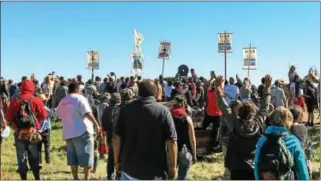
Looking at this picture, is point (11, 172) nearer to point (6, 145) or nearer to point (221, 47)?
point (6, 145)

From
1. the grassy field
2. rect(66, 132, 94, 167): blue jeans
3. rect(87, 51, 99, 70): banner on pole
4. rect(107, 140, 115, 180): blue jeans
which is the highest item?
rect(87, 51, 99, 70): banner on pole

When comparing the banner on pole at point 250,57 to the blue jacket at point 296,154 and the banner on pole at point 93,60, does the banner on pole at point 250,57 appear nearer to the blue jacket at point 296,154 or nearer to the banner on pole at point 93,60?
the banner on pole at point 93,60

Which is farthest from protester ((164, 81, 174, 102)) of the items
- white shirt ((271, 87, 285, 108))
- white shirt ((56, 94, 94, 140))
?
Answer: white shirt ((56, 94, 94, 140))

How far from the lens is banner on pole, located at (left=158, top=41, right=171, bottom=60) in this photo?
23.1 m

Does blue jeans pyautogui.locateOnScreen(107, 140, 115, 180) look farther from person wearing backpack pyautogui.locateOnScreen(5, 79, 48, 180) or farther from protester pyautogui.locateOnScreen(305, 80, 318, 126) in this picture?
protester pyautogui.locateOnScreen(305, 80, 318, 126)

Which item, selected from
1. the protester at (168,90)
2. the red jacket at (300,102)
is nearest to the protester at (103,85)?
the protester at (168,90)

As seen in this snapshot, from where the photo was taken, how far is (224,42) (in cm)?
2125

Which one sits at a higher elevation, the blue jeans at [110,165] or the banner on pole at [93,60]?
the banner on pole at [93,60]

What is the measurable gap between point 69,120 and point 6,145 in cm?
648

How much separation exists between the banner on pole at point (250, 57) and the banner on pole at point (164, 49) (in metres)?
3.46

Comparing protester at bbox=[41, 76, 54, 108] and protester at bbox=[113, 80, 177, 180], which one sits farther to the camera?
protester at bbox=[41, 76, 54, 108]

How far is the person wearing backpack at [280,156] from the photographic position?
4465 mm

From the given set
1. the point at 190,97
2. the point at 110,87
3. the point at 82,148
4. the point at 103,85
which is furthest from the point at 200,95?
the point at 82,148

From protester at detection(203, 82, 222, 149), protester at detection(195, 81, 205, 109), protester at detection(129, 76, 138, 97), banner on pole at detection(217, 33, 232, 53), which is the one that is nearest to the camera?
protester at detection(129, 76, 138, 97)
